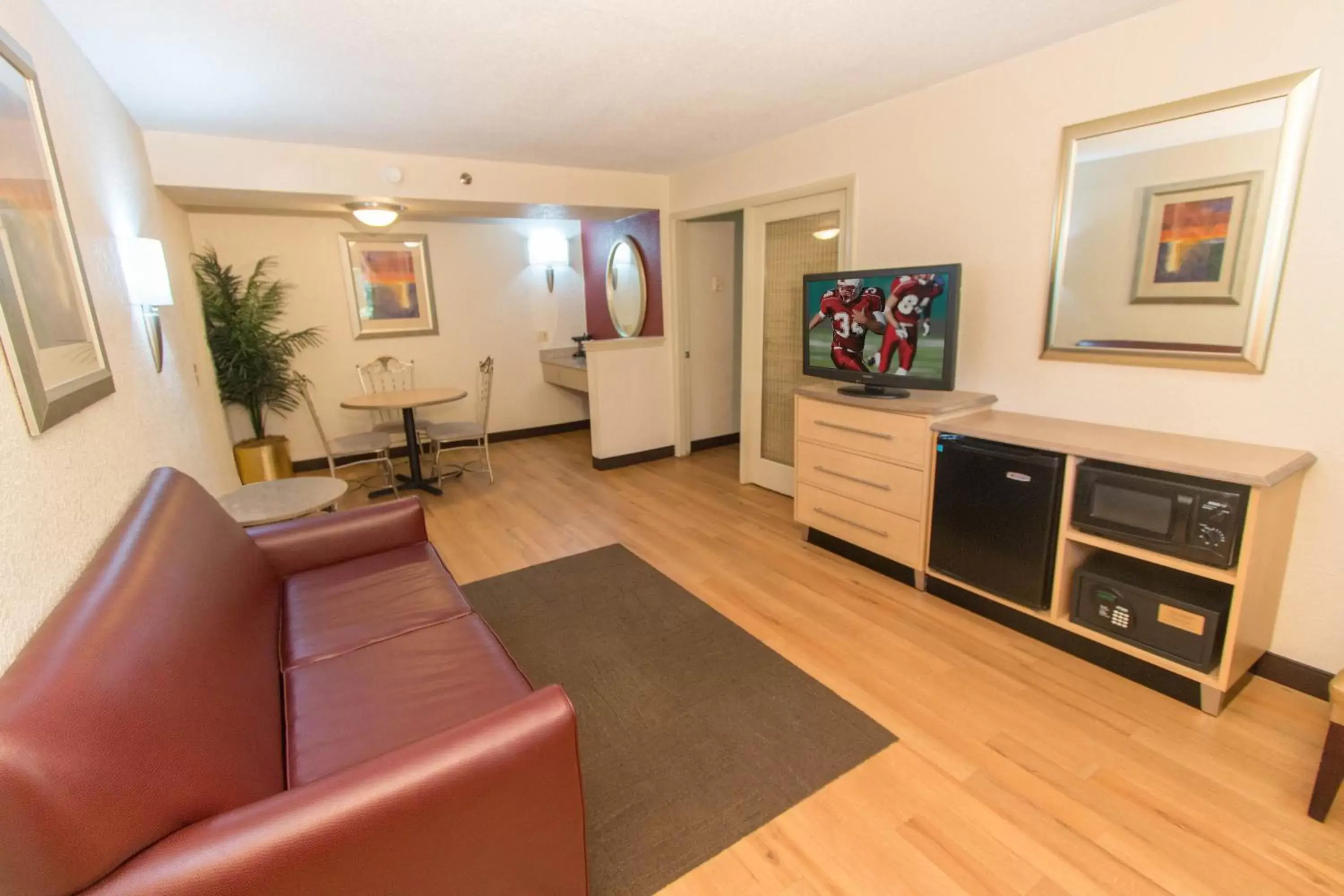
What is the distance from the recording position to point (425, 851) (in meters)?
1.07

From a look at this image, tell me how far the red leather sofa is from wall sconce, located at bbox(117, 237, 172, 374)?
40.3 inches

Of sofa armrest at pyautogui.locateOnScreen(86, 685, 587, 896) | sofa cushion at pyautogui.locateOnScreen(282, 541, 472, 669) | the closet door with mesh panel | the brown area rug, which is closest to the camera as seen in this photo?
sofa armrest at pyautogui.locateOnScreen(86, 685, 587, 896)

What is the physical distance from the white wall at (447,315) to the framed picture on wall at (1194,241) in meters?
4.97

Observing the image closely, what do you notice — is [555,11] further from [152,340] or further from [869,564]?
[869,564]

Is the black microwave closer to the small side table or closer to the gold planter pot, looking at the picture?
the small side table

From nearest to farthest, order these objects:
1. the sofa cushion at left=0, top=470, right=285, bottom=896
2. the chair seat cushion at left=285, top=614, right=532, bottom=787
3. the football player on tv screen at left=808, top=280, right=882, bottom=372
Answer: the sofa cushion at left=0, top=470, right=285, bottom=896
the chair seat cushion at left=285, top=614, right=532, bottom=787
the football player on tv screen at left=808, top=280, right=882, bottom=372

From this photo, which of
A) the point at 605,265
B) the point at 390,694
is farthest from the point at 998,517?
the point at 605,265

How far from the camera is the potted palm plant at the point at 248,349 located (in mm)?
4320

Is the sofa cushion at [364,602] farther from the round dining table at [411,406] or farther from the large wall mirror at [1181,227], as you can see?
the large wall mirror at [1181,227]

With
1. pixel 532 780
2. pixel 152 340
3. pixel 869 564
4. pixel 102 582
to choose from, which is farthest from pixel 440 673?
pixel 869 564

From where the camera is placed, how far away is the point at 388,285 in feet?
17.4

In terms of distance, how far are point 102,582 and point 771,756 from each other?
174cm

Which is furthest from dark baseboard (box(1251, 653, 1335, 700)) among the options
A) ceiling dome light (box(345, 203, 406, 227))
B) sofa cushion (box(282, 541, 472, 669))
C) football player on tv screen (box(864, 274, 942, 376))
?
ceiling dome light (box(345, 203, 406, 227))

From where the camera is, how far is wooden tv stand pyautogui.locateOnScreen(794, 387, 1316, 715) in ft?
6.23
